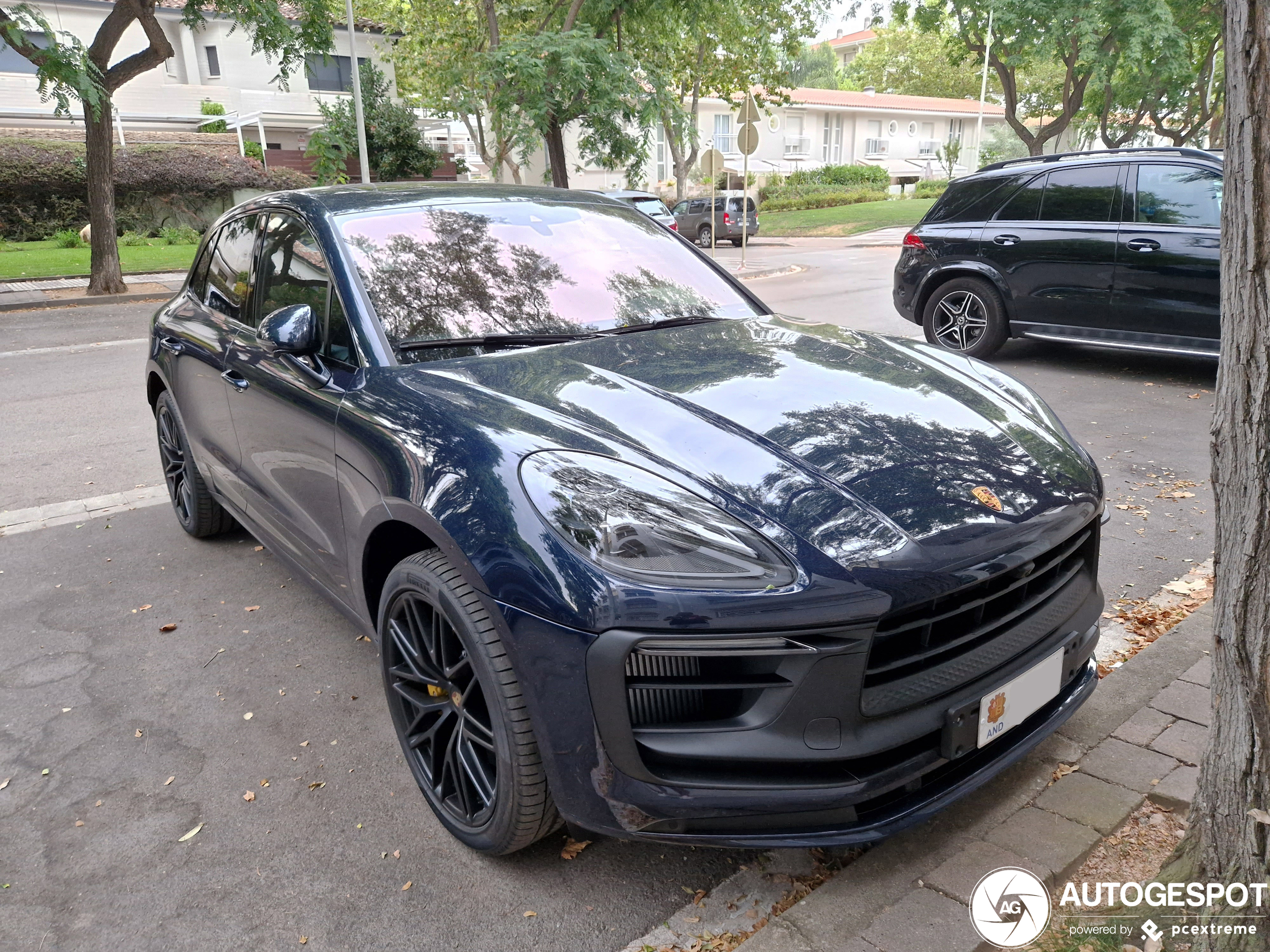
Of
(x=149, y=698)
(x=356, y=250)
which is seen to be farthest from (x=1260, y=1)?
(x=149, y=698)

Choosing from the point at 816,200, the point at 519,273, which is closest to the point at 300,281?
the point at 519,273

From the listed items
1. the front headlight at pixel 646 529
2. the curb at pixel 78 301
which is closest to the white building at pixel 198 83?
the curb at pixel 78 301

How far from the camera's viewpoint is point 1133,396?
7.46 metres

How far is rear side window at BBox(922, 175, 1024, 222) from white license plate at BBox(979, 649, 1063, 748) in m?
7.05

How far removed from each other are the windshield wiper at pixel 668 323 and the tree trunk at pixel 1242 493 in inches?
74.5

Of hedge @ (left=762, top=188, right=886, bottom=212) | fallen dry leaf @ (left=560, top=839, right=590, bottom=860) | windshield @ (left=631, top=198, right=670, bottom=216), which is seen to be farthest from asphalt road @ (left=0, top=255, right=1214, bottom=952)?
hedge @ (left=762, top=188, right=886, bottom=212)

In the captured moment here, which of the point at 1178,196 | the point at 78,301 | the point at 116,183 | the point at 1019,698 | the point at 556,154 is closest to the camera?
the point at 1019,698

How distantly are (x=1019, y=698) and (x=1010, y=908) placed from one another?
47 centimetres

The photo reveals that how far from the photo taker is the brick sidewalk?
2166 mm

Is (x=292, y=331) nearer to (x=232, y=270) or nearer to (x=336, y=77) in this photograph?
(x=232, y=270)

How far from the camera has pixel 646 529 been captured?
7.05ft

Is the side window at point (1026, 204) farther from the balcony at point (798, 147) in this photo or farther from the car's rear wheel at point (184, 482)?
the balcony at point (798, 147)

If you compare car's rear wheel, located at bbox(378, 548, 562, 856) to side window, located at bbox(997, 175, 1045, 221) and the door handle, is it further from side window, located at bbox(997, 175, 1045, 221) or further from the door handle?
side window, located at bbox(997, 175, 1045, 221)

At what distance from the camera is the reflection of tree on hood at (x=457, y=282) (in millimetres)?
3109
